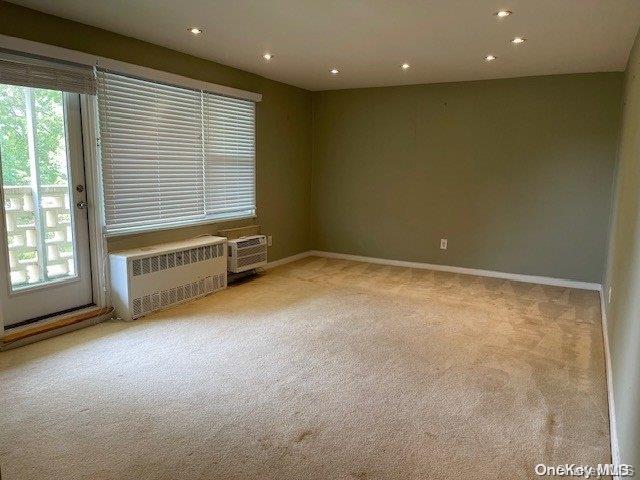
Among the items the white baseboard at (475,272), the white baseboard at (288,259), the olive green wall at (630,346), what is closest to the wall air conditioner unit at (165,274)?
the white baseboard at (288,259)

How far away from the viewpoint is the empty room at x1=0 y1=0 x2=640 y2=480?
2072mm

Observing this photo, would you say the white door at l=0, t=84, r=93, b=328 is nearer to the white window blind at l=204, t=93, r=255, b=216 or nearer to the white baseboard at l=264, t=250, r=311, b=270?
the white window blind at l=204, t=93, r=255, b=216

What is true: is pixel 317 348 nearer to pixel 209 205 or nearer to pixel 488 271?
pixel 209 205

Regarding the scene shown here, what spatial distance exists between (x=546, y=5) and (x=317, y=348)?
2.73 metres

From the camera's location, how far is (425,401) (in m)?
2.39

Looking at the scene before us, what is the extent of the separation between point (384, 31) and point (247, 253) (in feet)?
8.74

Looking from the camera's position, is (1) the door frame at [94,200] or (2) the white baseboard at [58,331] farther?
(1) the door frame at [94,200]

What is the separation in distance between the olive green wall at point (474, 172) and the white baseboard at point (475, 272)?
71mm

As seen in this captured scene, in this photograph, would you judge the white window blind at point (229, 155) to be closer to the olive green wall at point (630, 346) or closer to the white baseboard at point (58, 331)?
the white baseboard at point (58, 331)

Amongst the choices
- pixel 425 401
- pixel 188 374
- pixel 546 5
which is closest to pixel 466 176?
pixel 546 5

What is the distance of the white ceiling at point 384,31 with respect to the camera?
108 inches

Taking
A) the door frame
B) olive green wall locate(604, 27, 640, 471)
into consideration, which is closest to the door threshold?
the door frame

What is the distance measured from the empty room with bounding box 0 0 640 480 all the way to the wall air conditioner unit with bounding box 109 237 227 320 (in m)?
0.02

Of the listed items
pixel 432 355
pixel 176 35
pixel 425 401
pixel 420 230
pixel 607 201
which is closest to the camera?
pixel 425 401
